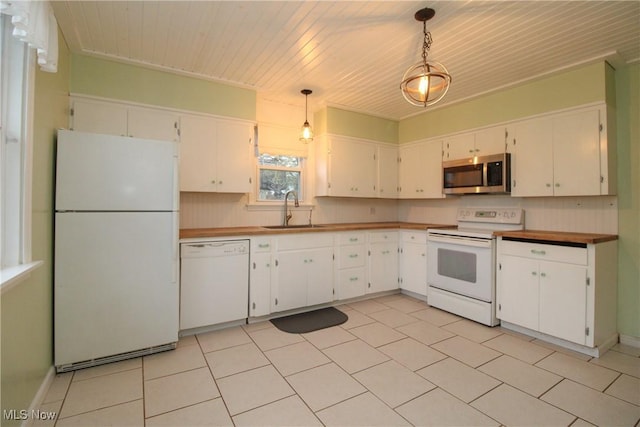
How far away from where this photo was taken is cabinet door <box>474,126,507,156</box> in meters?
3.43

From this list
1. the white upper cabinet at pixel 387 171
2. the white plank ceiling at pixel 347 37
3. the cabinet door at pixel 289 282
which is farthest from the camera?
the white upper cabinet at pixel 387 171

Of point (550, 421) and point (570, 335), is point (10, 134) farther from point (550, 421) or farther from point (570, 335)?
point (570, 335)

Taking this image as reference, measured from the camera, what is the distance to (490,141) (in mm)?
3537

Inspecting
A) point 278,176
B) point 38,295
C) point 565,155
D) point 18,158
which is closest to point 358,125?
point 278,176

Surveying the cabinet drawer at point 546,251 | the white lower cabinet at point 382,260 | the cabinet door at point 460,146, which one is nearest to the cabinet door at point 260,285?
the white lower cabinet at point 382,260

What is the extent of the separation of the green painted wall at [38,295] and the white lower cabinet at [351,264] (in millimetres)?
2604

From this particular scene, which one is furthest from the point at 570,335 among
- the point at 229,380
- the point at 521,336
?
the point at 229,380

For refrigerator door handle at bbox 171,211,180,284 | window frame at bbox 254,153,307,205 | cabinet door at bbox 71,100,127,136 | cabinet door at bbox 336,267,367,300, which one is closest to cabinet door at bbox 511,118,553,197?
cabinet door at bbox 336,267,367,300

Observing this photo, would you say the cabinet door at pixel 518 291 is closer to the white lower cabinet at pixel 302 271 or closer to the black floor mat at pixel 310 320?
the black floor mat at pixel 310 320

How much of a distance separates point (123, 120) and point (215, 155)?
87cm

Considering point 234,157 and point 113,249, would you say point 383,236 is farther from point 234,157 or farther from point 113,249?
point 113,249

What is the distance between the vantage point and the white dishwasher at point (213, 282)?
2.77 m

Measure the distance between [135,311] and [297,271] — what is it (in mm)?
1554

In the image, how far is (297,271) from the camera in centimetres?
336
